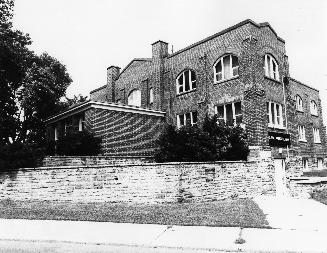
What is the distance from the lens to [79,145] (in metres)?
19.0

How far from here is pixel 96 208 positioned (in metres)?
11.4

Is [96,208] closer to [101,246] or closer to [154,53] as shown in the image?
[101,246]

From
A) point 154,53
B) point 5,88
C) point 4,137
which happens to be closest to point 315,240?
point 154,53

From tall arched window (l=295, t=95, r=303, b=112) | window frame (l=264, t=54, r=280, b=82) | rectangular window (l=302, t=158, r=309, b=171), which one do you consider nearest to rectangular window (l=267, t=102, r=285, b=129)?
window frame (l=264, t=54, r=280, b=82)

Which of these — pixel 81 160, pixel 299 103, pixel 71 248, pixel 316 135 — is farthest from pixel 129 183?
pixel 316 135

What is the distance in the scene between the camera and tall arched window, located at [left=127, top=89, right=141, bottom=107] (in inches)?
1134

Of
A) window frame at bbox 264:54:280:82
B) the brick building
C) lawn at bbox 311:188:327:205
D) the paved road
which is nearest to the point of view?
the paved road

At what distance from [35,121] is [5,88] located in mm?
5108

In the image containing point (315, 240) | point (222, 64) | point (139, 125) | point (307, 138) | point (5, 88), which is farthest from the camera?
point (307, 138)

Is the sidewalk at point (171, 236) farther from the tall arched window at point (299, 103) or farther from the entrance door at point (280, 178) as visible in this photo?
the tall arched window at point (299, 103)

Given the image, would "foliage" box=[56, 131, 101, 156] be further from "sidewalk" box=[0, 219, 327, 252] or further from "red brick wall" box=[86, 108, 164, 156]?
"sidewalk" box=[0, 219, 327, 252]

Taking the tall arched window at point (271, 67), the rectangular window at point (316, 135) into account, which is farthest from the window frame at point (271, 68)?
the rectangular window at point (316, 135)

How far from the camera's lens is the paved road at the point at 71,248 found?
646 cm

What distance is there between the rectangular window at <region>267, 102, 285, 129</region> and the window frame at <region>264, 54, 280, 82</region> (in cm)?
176
